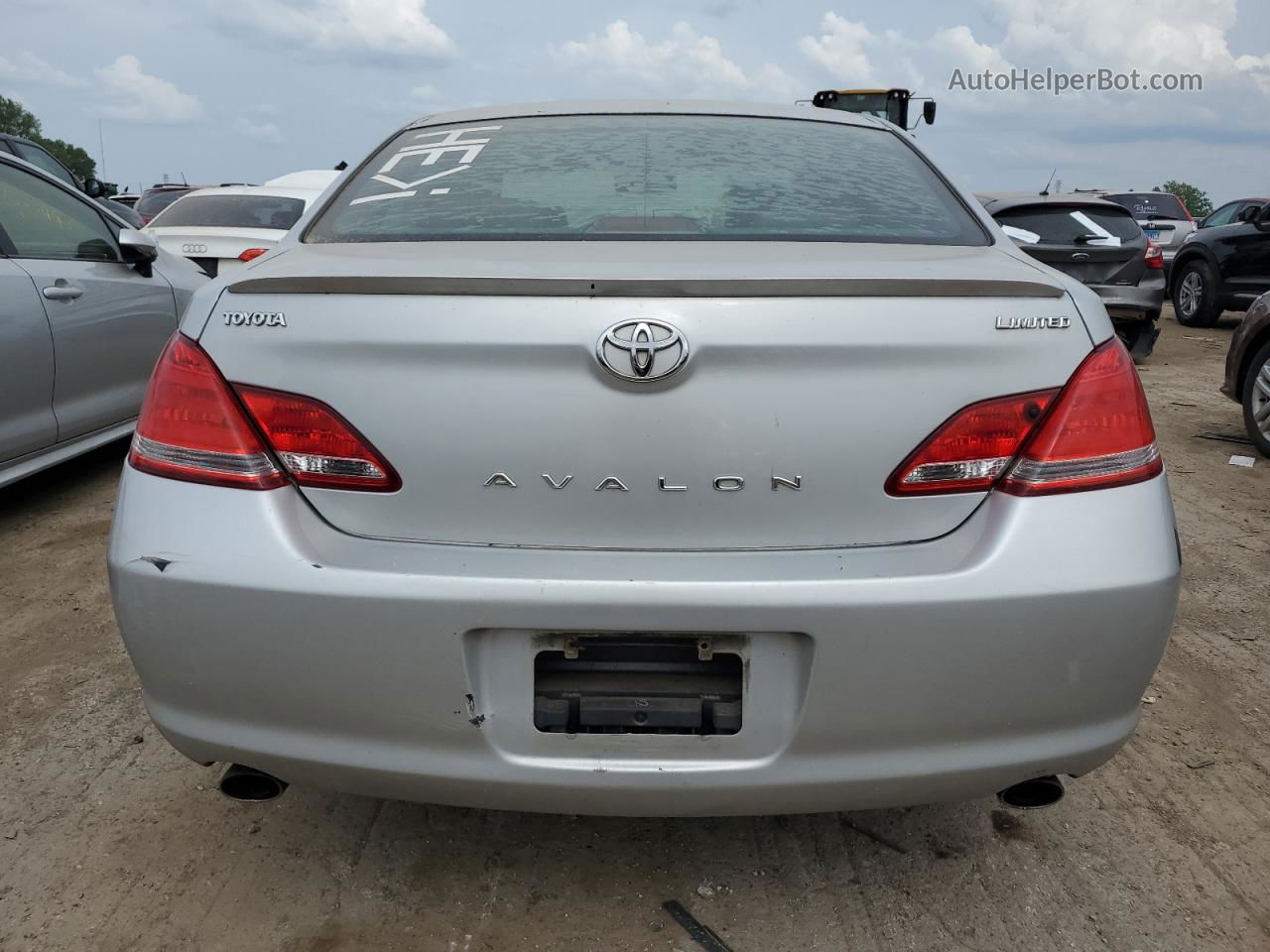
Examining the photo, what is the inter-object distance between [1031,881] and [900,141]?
178 centimetres

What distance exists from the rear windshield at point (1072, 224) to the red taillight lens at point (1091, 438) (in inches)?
306

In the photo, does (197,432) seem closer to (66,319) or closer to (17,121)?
(66,319)

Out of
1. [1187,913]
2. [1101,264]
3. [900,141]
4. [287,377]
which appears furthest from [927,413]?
[1101,264]

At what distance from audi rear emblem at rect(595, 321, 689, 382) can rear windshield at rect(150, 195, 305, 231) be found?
6.82 metres

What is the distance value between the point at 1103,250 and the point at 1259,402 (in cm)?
346

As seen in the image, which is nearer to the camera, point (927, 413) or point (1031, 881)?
point (927, 413)

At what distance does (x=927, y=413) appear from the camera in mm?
1654

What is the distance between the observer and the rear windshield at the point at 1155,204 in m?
16.9

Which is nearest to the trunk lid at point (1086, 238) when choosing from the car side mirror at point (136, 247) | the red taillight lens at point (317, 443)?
the car side mirror at point (136, 247)

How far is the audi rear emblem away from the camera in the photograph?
5.28 ft

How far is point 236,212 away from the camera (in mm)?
8023

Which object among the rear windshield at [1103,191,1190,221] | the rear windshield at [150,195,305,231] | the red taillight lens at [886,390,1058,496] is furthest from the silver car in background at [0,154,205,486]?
the rear windshield at [1103,191,1190,221]

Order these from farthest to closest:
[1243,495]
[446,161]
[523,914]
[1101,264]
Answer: [1101,264] < [1243,495] < [446,161] < [523,914]

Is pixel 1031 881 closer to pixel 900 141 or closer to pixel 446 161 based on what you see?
pixel 900 141
